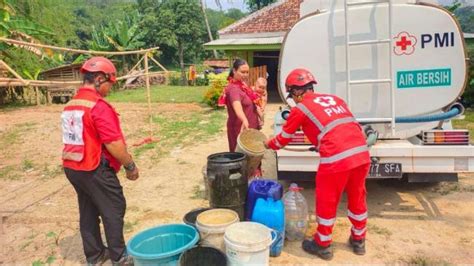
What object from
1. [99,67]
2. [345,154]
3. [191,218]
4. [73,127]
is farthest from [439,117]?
[73,127]

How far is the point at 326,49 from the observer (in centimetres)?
424

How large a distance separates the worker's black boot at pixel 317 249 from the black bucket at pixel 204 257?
1.03m

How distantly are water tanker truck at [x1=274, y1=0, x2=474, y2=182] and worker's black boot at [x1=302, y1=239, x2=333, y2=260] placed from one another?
0.86 metres

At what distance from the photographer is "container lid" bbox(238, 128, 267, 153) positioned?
434 centimetres

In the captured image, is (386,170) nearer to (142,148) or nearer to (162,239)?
(162,239)

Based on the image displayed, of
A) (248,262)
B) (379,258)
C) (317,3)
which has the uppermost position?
(317,3)

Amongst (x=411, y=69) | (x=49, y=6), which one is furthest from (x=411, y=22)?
(x=49, y=6)

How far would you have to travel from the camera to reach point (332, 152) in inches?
130

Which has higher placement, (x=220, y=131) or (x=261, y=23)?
(x=261, y=23)

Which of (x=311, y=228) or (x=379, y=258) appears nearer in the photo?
(x=379, y=258)

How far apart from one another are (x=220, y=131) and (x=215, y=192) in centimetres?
659

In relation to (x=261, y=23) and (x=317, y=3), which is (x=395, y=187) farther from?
(x=261, y=23)

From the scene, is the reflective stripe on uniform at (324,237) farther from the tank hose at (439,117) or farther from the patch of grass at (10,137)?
the patch of grass at (10,137)

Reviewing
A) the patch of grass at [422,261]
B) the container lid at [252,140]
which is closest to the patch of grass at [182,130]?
the container lid at [252,140]
